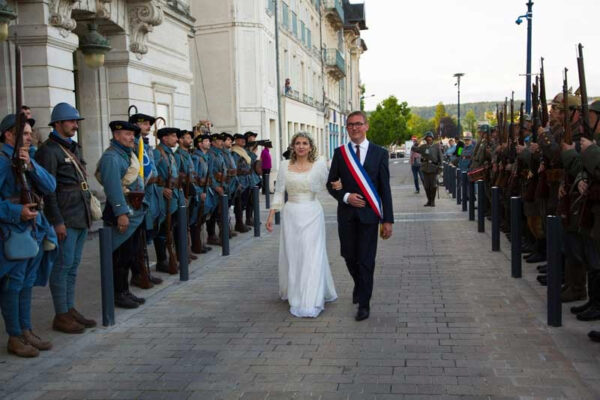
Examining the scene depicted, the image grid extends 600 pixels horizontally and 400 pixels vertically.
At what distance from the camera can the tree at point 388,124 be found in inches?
3706

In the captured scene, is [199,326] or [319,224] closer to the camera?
[199,326]

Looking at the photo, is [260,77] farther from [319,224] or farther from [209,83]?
[319,224]

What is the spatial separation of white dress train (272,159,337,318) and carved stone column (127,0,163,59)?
883cm

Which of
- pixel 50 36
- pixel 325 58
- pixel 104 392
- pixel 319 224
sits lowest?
pixel 104 392

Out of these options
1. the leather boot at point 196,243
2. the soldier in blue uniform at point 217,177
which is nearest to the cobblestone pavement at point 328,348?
the leather boot at point 196,243

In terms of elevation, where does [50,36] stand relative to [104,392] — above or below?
above

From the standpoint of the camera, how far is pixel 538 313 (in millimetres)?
6621

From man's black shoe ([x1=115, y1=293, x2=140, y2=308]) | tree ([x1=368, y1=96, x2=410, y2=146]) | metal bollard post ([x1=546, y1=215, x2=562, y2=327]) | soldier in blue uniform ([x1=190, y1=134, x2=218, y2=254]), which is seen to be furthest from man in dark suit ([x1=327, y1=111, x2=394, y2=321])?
tree ([x1=368, y1=96, x2=410, y2=146])

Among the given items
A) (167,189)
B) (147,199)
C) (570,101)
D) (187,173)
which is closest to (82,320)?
(147,199)

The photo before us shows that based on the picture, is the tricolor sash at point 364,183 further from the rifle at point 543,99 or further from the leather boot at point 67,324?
the rifle at point 543,99

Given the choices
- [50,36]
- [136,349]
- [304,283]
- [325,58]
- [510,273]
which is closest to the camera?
[136,349]

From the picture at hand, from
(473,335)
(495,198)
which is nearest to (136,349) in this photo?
(473,335)

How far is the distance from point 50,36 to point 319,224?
6.74 m

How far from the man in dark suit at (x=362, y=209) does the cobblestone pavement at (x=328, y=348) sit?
1.44 feet
